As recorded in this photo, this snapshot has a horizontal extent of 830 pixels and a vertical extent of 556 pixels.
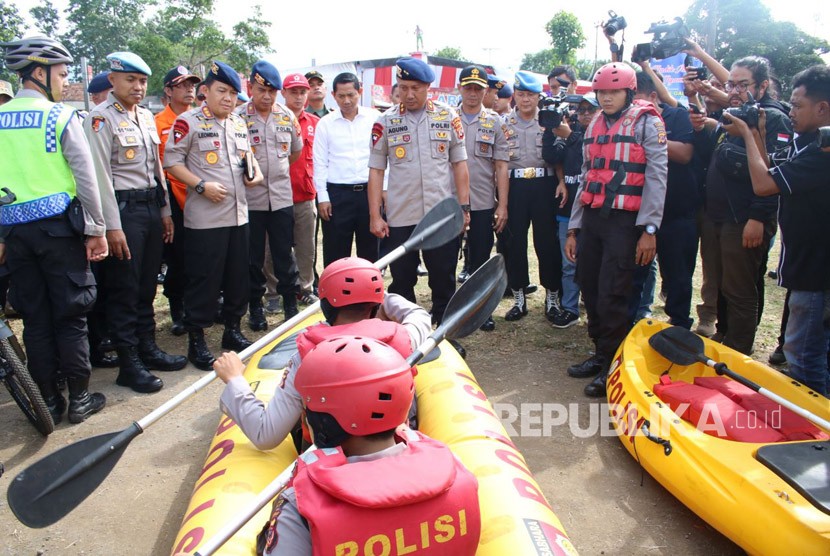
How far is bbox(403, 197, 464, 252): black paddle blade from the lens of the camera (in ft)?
13.5

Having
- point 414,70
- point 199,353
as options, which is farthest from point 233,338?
point 414,70

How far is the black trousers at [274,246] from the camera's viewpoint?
218 inches

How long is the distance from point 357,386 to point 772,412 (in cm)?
259

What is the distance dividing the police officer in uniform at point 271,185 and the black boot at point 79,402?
1813 mm

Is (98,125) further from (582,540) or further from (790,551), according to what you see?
(790,551)

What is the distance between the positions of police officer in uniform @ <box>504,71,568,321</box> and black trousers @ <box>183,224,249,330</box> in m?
2.50

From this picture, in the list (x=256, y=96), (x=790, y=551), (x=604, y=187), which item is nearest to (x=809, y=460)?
(x=790, y=551)

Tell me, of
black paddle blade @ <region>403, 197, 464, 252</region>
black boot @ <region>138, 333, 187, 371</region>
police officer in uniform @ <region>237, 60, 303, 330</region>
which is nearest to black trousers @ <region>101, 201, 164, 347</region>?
black boot @ <region>138, 333, 187, 371</region>

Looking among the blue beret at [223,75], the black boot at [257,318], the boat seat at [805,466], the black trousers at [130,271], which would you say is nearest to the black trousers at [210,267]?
Answer: the black trousers at [130,271]

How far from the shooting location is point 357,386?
167 centimetres

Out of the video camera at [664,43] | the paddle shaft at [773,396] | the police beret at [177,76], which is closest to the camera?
the paddle shaft at [773,396]

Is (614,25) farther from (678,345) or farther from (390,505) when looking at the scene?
(390,505)

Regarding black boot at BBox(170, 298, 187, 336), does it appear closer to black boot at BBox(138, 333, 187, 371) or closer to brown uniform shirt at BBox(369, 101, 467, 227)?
black boot at BBox(138, 333, 187, 371)

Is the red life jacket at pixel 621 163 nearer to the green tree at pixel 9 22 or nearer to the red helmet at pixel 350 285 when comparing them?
the red helmet at pixel 350 285
